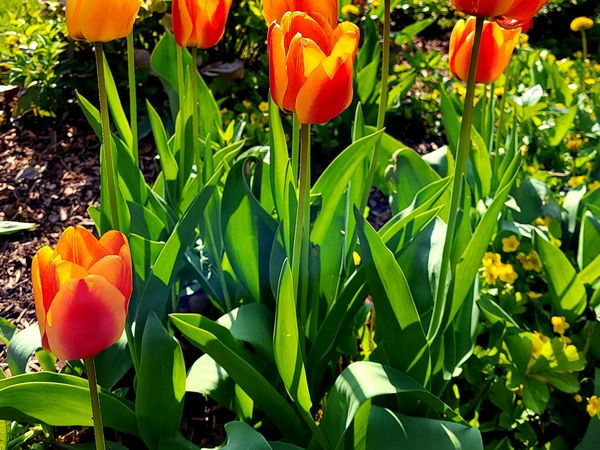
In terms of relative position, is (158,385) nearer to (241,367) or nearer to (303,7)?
(241,367)

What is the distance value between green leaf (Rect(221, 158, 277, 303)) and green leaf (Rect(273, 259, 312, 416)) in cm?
34

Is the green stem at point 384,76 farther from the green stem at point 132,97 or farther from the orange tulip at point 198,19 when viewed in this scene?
the green stem at point 132,97

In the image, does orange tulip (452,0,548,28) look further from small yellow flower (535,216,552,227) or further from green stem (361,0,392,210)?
small yellow flower (535,216,552,227)

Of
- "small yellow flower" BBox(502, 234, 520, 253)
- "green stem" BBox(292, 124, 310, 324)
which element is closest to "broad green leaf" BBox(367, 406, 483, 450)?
"green stem" BBox(292, 124, 310, 324)

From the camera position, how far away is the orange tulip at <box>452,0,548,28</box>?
98cm

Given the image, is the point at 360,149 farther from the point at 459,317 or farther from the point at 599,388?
the point at 599,388

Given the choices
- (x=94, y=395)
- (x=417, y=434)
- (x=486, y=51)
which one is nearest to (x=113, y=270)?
(x=94, y=395)

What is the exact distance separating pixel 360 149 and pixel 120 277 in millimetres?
596

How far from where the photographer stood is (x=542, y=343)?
5.18 feet

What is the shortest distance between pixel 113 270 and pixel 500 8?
0.65 meters

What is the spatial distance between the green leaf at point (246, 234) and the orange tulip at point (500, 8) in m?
0.64

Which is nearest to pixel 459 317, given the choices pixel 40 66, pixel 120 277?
pixel 120 277

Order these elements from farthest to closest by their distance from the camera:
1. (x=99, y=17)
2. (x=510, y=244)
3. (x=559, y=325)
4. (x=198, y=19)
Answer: (x=510, y=244) → (x=559, y=325) → (x=198, y=19) → (x=99, y=17)

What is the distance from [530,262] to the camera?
188 centimetres
